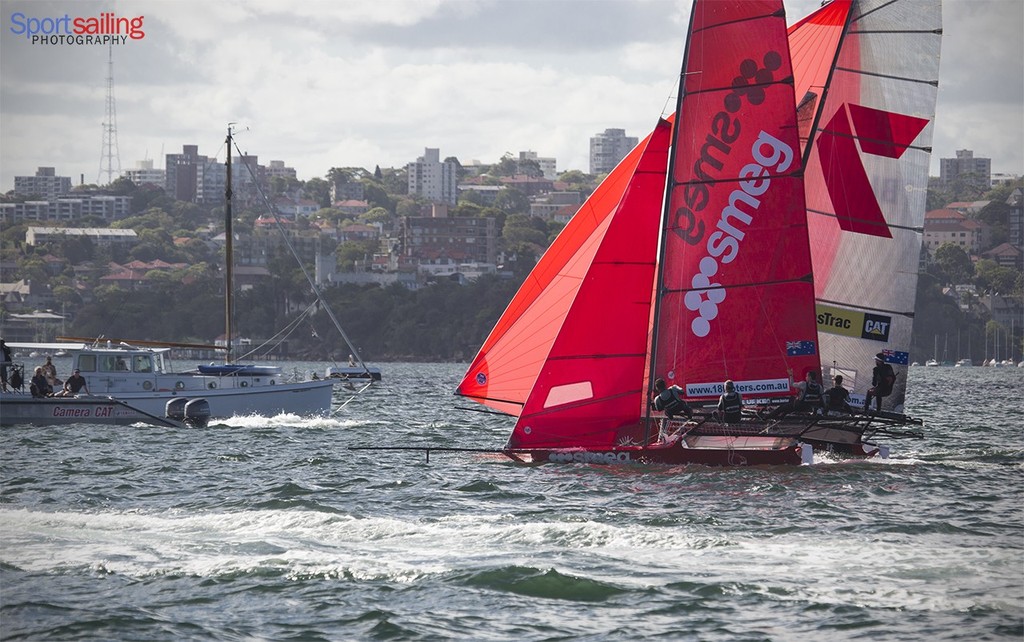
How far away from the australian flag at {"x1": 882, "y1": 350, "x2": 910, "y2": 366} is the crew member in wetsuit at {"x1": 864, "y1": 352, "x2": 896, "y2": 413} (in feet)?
0.59

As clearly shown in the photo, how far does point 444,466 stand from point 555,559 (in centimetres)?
918

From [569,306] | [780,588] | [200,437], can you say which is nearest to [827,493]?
[569,306]

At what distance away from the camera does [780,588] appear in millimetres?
14031

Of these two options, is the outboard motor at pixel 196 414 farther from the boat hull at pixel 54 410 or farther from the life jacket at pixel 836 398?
the life jacket at pixel 836 398

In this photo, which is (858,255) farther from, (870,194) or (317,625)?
(317,625)

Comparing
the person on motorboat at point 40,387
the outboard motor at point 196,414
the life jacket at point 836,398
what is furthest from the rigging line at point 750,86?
the person on motorboat at point 40,387

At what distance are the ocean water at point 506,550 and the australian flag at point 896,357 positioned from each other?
5.27 ft

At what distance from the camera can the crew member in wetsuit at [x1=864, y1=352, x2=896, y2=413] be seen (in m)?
24.3

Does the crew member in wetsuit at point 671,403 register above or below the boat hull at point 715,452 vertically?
above

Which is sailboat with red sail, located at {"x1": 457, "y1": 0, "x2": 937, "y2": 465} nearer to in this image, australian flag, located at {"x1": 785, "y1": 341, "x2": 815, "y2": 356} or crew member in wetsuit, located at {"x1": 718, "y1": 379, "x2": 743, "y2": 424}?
australian flag, located at {"x1": 785, "y1": 341, "x2": 815, "y2": 356}

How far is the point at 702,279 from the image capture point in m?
22.2

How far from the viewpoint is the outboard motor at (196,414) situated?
33250mm

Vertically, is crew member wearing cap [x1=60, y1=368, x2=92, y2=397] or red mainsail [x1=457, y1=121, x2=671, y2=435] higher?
red mainsail [x1=457, y1=121, x2=671, y2=435]

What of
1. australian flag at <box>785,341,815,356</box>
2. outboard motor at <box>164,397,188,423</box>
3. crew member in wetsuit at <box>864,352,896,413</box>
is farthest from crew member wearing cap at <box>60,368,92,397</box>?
crew member in wetsuit at <box>864,352,896,413</box>
